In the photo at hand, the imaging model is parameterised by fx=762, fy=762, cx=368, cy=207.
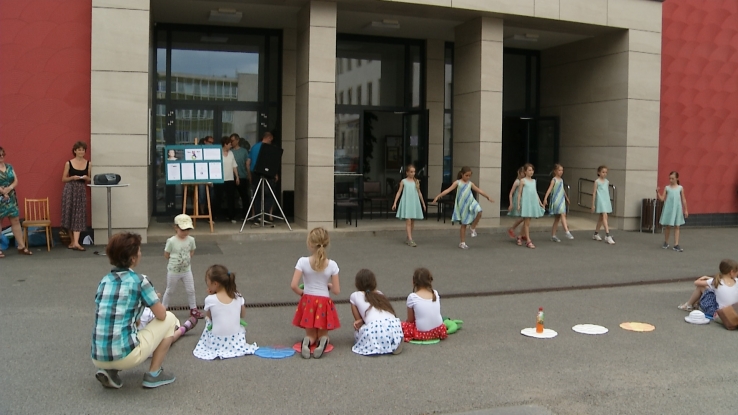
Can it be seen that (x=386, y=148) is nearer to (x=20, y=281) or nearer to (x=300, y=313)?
(x=20, y=281)

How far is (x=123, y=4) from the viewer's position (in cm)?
1356

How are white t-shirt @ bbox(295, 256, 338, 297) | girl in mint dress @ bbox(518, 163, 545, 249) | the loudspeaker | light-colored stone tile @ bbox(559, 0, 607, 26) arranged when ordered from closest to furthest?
white t-shirt @ bbox(295, 256, 338, 297) < girl in mint dress @ bbox(518, 163, 545, 249) < the loudspeaker < light-colored stone tile @ bbox(559, 0, 607, 26)

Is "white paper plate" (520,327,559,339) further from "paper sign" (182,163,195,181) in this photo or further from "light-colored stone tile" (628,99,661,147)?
"light-colored stone tile" (628,99,661,147)

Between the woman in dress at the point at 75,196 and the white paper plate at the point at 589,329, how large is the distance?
339 inches

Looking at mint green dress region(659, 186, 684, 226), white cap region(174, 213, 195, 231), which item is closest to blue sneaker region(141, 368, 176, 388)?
white cap region(174, 213, 195, 231)

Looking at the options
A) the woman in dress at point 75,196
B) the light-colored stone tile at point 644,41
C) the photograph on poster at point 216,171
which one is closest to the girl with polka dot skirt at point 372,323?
the woman in dress at point 75,196

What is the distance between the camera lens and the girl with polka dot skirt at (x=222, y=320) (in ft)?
21.8

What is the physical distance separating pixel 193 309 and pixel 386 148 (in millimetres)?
11599

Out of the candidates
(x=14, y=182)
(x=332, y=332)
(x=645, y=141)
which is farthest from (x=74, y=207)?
(x=645, y=141)

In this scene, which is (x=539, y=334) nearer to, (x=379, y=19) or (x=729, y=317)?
(x=729, y=317)

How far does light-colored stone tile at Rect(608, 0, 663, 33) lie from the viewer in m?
17.5

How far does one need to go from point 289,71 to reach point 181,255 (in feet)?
34.5

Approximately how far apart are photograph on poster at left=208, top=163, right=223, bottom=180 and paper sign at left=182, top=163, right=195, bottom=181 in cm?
34

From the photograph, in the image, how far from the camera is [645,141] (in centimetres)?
1791
